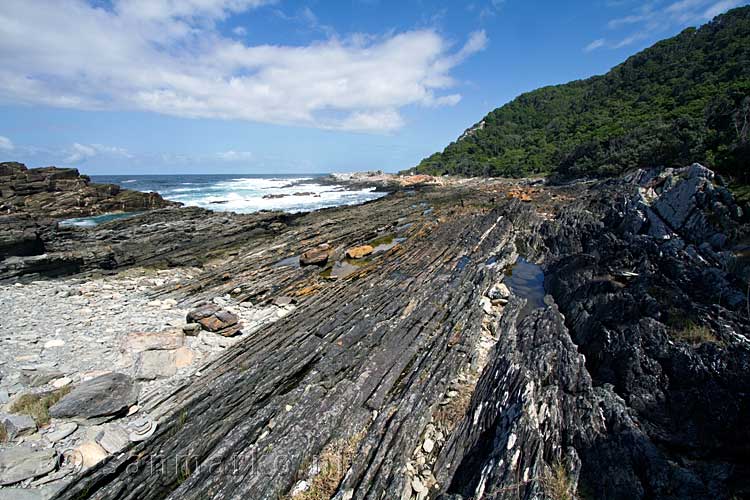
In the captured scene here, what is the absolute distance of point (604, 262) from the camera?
1388 centimetres

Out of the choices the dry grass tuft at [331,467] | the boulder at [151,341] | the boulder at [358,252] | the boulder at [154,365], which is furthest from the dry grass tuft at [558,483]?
the boulder at [358,252]

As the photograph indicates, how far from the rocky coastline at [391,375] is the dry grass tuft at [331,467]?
4 cm

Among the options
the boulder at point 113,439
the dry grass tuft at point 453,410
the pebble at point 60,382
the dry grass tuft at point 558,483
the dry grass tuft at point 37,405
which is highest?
the dry grass tuft at point 37,405

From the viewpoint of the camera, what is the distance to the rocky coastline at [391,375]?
5.89 metres

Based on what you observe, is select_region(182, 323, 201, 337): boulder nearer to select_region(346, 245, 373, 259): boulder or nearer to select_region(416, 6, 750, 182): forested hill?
select_region(346, 245, 373, 259): boulder

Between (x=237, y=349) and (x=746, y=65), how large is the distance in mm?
76257

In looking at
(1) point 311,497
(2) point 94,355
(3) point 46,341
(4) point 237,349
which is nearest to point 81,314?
(3) point 46,341

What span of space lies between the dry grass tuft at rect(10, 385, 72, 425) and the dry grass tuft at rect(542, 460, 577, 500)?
10.6m

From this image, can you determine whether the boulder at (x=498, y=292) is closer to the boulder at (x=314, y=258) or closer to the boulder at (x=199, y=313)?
the boulder at (x=314, y=258)

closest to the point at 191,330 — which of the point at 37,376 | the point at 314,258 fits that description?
the point at 37,376

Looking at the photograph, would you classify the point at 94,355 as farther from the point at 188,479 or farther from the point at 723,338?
the point at 723,338

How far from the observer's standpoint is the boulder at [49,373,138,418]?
24.7ft

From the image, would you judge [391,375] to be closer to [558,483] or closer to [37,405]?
[558,483]

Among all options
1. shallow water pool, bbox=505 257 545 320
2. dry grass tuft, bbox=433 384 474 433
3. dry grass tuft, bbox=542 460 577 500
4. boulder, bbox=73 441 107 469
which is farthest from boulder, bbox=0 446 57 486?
shallow water pool, bbox=505 257 545 320
